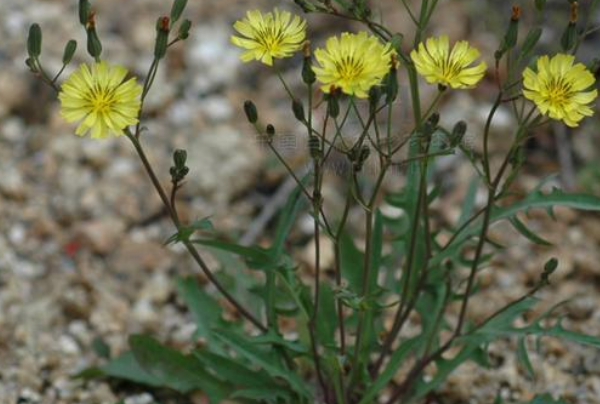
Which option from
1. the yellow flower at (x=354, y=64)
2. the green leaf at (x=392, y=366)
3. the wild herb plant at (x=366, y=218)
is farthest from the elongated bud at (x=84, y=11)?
the green leaf at (x=392, y=366)

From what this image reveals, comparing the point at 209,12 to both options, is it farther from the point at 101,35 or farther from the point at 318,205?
the point at 318,205

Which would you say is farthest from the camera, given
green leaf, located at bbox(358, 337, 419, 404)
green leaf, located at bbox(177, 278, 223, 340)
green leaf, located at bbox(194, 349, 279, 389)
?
green leaf, located at bbox(177, 278, 223, 340)

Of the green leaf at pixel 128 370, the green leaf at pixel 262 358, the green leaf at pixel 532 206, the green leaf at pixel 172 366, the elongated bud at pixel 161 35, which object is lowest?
the green leaf at pixel 262 358

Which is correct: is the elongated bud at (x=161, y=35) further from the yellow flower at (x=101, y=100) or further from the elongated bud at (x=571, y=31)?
the elongated bud at (x=571, y=31)

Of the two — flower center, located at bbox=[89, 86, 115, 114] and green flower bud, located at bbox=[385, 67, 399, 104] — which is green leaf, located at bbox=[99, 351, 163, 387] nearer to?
flower center, located at bbox=[89, 86, 115, 114]

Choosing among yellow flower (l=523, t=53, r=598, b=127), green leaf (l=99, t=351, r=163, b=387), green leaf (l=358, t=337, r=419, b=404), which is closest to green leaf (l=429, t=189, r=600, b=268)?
green leaf (l=358, t=337, r=419, b=404)

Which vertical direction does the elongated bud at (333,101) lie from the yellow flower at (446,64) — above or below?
below
